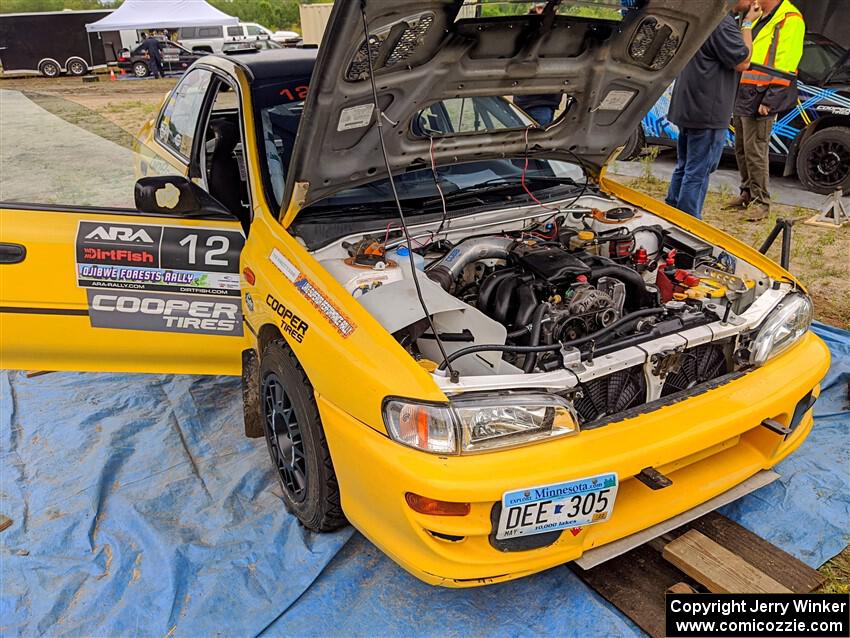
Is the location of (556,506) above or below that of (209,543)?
above

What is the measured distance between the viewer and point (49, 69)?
23.9 m

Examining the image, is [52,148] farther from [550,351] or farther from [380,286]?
[550,351]

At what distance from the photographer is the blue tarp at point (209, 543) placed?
2273 millimetres

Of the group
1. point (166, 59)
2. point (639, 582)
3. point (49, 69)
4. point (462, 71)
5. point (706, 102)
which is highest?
point (462, 71)

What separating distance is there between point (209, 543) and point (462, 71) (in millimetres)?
2060

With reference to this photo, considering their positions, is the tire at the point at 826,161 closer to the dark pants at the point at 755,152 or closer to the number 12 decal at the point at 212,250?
Answer: the dark pants at the point at 755,152

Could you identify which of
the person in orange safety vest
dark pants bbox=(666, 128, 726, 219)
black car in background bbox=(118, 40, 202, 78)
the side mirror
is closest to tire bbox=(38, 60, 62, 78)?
black car in background bbox=(118, 40, 202, 78)

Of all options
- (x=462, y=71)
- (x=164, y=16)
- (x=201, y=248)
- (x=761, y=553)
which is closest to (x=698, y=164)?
(x=462, y=71)

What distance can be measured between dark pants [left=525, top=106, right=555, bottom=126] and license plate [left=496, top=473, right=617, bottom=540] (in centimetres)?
180

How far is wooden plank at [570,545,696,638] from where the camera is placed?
2.21 meters

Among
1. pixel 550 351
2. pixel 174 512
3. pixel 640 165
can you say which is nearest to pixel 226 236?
pixel 174 512

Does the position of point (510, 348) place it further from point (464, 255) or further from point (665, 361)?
point (464, 255)

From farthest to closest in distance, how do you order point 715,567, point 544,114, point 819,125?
1. point 819,125
2. point 544,114
3. point 715,567

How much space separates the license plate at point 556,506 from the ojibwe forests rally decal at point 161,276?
1.61 meters
